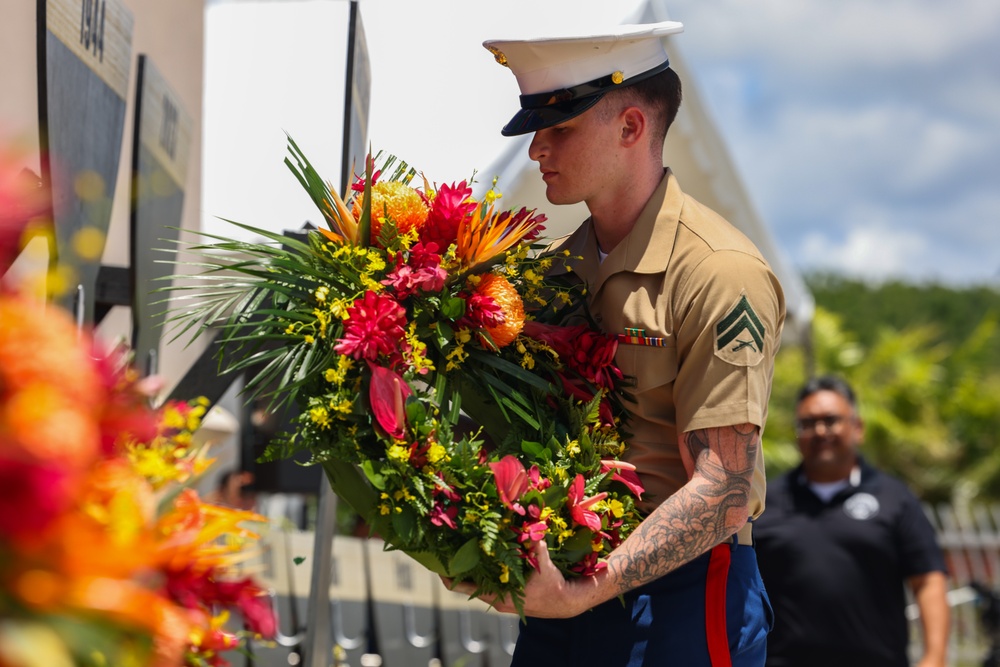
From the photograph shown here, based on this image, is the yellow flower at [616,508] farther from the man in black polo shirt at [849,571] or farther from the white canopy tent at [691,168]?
the man in black polo shirt at [849,571]

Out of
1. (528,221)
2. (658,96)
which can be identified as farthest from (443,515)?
(658,96)

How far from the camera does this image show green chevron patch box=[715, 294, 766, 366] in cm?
188

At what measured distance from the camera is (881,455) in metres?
15.4

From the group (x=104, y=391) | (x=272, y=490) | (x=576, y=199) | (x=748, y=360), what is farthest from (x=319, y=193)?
Answer: (x=272, y=490)

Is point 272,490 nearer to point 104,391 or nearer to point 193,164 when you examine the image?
point 193,164

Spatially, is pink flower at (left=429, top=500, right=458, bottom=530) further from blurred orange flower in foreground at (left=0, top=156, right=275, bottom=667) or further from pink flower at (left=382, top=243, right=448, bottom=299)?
blurred orange flower in foreground at (left=0, top=156, right=275, bottom=667)

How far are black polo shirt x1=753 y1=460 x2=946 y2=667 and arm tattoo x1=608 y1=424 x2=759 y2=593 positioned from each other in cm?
250

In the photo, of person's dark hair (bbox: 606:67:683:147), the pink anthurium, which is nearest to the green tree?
person's dark hair (bbox: 606:67:683:147)

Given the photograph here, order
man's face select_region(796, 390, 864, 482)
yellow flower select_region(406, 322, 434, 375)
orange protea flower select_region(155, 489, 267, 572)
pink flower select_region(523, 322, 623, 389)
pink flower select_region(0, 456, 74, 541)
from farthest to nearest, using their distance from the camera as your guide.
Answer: man's face select_region(796, 390, 864, 482) < pink flower select_region(523, 322, 623, 389) < yellow flower select_region(406, 322, 434, 375) < orange protea flower select_region(155, 489, 267, 572) < pink flower select_region(0, 456, 74, 541)

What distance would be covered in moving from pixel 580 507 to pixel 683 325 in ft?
1.35

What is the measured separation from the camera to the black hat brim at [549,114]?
2.06 m

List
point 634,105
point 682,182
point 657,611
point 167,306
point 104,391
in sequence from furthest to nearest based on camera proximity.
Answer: point 682,182, point 167,306, point 634,105, point 657,611, point 104,391

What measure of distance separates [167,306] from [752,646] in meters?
2.06

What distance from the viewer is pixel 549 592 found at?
1.76m
